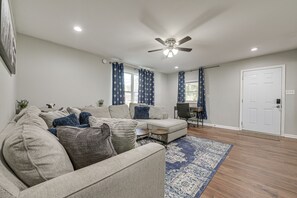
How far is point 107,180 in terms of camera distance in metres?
0.70

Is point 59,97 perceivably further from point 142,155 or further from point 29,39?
point 142,155

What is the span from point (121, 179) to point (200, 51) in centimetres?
383

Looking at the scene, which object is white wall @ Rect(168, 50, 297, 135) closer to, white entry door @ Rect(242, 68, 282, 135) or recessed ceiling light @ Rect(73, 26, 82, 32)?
white entry door @ Rect(242, 68, 282, 135)

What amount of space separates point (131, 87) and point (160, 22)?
10.6 ft

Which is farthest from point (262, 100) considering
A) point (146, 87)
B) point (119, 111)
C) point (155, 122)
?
point (119, 111)

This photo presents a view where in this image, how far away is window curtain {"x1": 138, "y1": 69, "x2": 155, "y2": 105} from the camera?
17.9ft

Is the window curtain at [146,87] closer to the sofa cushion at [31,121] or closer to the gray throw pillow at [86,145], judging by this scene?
the sofa cushion at [31,121]

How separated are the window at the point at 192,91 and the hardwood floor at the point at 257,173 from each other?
294cm

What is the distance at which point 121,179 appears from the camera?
2.50 feet

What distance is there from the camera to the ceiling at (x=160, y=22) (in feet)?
6.47

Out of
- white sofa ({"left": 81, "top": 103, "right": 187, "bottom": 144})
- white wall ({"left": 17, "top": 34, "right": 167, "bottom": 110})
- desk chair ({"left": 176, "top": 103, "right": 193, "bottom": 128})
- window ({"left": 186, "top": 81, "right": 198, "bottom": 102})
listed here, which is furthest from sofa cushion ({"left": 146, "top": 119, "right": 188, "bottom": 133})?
window ({"left": 186, "top": 81, "right": 198, "bottom": 102})

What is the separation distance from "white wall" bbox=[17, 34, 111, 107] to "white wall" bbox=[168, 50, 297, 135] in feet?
12.9

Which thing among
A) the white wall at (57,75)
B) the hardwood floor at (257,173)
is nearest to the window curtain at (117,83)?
the white wall at (57,75)

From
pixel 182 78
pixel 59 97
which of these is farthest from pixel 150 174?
pixel 182 78
